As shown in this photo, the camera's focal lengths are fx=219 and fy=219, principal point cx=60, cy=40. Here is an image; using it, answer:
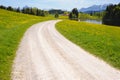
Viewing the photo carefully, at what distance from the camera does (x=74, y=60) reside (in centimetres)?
1445

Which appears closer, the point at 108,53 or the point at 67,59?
the point at 67,59

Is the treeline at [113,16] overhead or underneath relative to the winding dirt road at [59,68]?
overhead

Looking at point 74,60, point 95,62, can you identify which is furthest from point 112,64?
point 74,60

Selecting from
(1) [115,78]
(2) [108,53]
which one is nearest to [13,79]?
(1) [115,78]

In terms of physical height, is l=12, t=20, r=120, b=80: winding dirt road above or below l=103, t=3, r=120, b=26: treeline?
below

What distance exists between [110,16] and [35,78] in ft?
432

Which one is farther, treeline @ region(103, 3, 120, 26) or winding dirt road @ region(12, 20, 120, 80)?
treeline @ region(103, 3, 120, 26)

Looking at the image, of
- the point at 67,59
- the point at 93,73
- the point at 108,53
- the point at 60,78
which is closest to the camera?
the point at 60,78

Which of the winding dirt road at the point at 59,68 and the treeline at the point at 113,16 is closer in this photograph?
the winding dirt road at the point at 59,68

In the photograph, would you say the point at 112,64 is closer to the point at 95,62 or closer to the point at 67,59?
the point at 95,62

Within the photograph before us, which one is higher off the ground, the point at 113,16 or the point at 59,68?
the point at 113,16

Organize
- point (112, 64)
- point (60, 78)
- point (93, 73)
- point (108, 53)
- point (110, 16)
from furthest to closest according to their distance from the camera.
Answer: point (110, 16)
point (108, 53)
point (112, 64)
point (93, 73)
point (60, 78)

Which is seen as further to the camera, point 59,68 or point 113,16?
point 113,16

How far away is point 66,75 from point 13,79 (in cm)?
262
